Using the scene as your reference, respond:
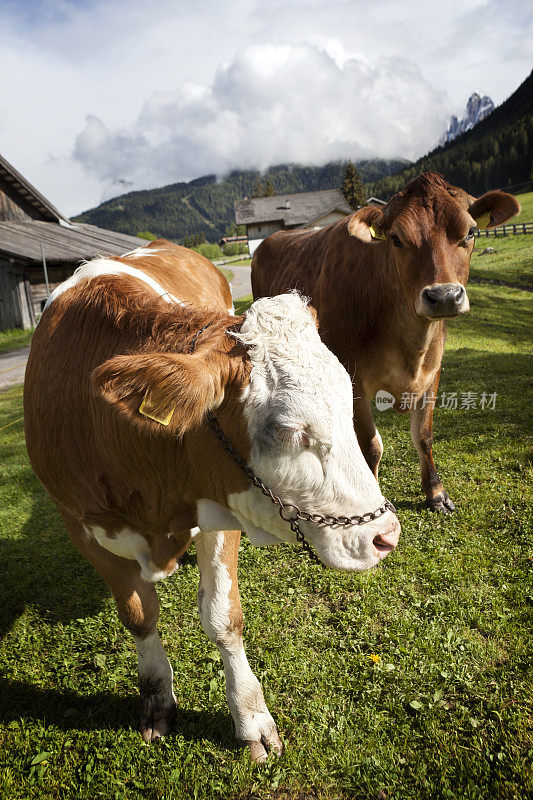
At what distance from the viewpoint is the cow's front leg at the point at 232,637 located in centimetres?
261

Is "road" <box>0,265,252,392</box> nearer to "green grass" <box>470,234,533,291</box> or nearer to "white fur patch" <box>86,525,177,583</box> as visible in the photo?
"white fur patch" <box>86,525,177,583</box>

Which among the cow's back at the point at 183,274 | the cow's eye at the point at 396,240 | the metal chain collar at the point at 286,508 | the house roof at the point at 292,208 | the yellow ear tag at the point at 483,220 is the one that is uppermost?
the house roof at the point at 292,208

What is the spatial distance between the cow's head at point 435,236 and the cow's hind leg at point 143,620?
8.33 feet

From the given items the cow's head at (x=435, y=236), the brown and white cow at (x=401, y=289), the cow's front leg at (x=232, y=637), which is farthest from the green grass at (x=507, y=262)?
the cow's front leg at (x=232, y=637)

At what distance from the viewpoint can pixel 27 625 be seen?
3750mm

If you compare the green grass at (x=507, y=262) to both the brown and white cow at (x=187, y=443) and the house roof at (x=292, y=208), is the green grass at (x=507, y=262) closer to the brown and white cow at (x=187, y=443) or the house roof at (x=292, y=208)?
the house roof at (x=292, y=208)

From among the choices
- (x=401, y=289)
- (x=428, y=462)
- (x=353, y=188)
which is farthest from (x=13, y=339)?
(x=353, y=188)

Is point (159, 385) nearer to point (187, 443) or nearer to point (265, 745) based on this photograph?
point (187, 443)

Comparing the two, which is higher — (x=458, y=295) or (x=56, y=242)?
(x=56, y=242)

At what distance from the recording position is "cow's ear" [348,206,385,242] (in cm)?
405

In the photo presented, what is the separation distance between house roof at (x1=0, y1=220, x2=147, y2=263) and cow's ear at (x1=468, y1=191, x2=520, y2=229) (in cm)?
1573

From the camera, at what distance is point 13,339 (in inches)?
738

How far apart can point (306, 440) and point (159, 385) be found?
542mm

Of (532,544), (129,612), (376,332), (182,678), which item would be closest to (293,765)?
(182,678)
